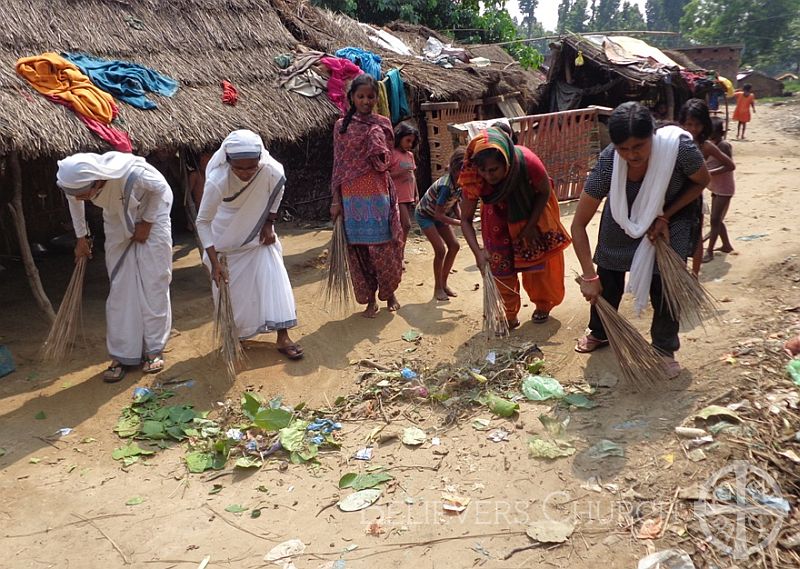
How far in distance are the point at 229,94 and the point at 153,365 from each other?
3245mm

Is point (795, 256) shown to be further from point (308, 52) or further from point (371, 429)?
point (308, 52)

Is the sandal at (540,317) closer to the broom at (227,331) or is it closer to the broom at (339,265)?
the broom at (339,265)

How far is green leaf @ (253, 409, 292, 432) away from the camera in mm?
3584

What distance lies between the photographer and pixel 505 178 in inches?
149

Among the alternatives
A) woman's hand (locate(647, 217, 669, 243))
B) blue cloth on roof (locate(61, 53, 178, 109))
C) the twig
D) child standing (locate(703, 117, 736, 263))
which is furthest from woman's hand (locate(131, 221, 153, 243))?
child standing (locate(703, 117, 736, 263))

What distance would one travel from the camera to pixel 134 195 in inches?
160

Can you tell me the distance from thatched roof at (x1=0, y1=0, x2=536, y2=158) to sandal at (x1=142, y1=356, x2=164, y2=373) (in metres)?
1.96

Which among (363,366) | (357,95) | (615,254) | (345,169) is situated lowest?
(363,366)

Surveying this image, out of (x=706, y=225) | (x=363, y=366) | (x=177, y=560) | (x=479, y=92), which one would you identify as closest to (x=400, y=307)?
(x=363, y=366)

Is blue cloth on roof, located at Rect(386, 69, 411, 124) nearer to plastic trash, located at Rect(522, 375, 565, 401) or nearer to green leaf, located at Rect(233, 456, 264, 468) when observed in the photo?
plastic trash, located at Rect(522, 375, 565, 401)

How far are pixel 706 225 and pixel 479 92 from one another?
3.93 m

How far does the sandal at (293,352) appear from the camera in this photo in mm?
4441

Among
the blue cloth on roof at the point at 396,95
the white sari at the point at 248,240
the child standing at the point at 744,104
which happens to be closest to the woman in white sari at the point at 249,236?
the white sari at the point at 248,240

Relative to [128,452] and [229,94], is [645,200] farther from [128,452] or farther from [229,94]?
[229,94]
